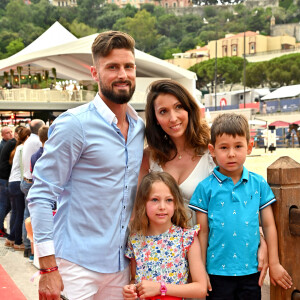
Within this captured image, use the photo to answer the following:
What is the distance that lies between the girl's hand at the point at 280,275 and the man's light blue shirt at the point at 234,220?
0.09 metres

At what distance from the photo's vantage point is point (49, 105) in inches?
1080

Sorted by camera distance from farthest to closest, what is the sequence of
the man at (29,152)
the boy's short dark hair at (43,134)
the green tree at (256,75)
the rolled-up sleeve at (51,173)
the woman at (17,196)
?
the green tree at (256,75) → the woman at (17,196) → the man at (29,152) → the boy's short dark hair at (43,134) → the rolled-up sleeve at (51,173)

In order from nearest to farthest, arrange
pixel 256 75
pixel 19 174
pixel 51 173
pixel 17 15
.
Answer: pixel 51 173 < pixel 19 174 < pixel 256 75 < pixel 17 15

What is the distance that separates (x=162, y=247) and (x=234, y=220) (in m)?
0.40

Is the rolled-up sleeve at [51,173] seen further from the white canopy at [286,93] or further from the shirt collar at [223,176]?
the white canopy at [286,93]

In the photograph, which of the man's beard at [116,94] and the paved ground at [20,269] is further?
the paved ground at [20,269]

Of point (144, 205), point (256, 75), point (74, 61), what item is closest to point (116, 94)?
point (144, 205)

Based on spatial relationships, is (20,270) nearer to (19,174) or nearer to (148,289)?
(19,174)

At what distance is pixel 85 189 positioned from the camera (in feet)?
7.38

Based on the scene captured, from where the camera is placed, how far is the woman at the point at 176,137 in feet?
8.30

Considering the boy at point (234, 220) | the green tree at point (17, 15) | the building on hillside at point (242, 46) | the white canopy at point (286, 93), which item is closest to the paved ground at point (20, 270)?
the boy at point (234, 220)

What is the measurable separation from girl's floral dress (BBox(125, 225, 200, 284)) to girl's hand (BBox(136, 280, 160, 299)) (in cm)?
6

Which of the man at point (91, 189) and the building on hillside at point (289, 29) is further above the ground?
the building on hillside at point (289, 29)

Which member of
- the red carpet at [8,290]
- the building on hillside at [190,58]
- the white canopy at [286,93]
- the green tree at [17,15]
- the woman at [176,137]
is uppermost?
the green tree at [17,15]
